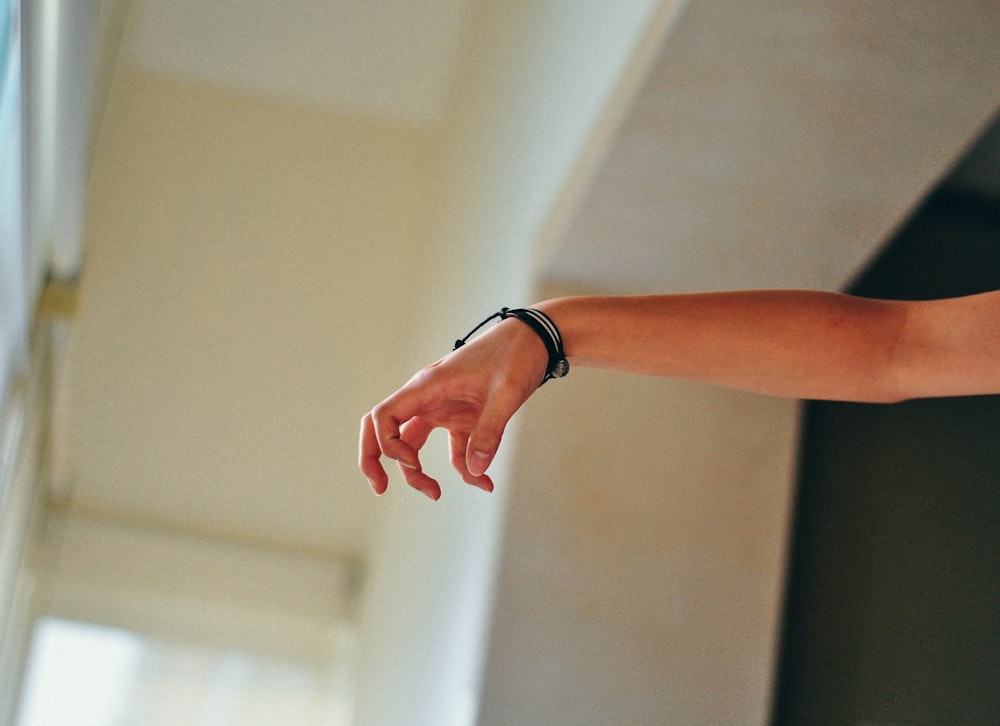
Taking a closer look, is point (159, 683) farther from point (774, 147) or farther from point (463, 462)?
point (463, 462)

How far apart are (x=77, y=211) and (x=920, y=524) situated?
1.88 meters

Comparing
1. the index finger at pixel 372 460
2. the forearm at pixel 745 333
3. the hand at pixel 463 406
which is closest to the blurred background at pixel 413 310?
the forearm at pixel 745 333

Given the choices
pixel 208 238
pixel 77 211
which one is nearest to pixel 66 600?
pixel 208 238

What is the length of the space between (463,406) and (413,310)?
3.61 meters

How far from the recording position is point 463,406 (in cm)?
95

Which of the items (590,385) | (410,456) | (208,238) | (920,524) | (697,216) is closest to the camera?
(410,456)

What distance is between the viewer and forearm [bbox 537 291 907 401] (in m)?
0.95

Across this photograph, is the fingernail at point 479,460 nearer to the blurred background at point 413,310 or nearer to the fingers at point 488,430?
the fingers at point 488,430

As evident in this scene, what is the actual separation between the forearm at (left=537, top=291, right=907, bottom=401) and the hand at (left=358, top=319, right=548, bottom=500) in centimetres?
6

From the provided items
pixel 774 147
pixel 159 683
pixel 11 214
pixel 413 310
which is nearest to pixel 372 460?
pixel 774 147

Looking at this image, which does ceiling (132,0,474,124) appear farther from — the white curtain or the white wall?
the white curtain

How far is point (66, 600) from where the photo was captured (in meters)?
4.91

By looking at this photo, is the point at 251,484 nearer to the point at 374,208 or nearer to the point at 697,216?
the point at 374,208

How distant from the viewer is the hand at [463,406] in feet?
2.84
